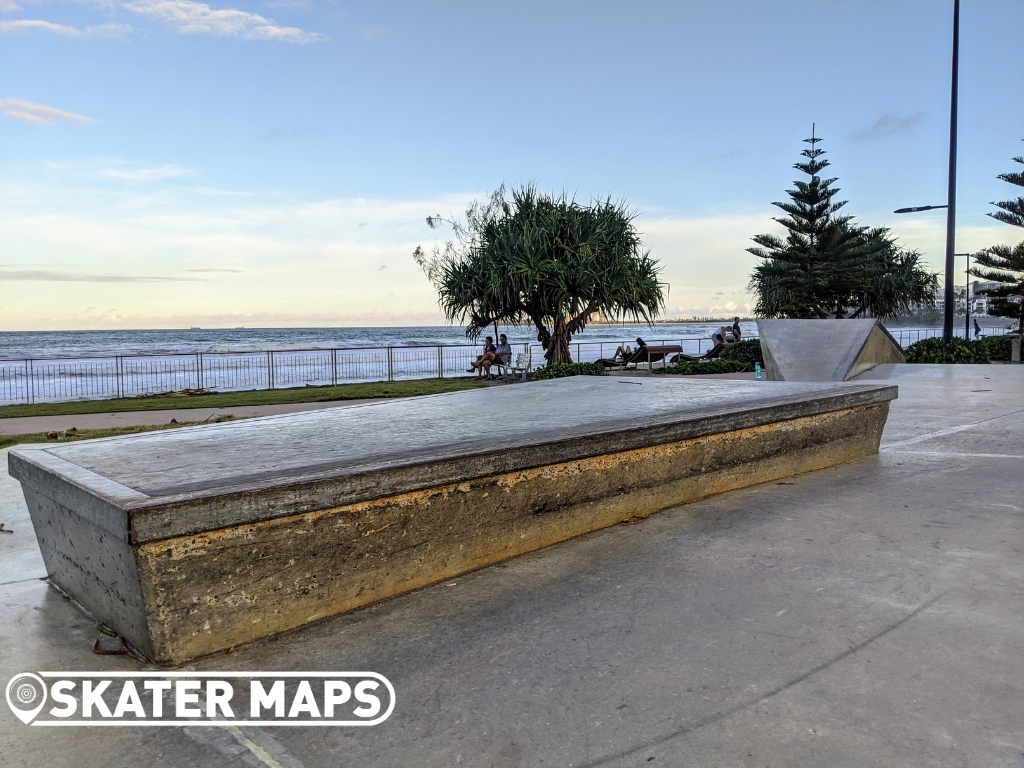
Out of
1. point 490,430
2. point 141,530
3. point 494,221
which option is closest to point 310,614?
point 141,530

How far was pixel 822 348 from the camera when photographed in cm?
1285

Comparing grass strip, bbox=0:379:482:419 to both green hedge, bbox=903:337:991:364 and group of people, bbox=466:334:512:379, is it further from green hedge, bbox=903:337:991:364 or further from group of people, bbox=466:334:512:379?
green hedge, bbox=903:337:991:364

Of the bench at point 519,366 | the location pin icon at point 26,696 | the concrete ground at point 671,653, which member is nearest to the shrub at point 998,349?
the bench at point 519,366

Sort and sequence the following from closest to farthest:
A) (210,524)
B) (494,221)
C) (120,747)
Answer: (120,747), (210,524), (494,221)

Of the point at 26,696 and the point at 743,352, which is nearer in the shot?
the point at 26,696

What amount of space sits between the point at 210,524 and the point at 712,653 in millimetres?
1665

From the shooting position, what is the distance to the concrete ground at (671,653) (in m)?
2.01

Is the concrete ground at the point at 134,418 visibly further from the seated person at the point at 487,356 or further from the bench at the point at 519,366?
the seated person at the point at 487,356

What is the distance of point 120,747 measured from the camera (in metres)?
2.06

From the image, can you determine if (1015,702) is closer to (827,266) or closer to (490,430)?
(490,430)

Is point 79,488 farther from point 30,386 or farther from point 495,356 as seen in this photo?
point 30,386

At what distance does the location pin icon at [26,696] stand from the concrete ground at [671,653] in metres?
0.04

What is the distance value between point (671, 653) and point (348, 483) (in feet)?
4.09

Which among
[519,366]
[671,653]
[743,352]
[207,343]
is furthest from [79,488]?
[207,343]
